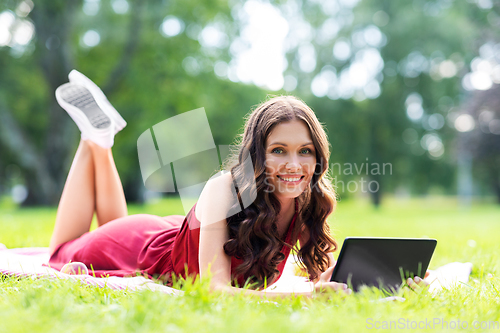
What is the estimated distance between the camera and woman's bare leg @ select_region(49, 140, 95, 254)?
11.2 ft

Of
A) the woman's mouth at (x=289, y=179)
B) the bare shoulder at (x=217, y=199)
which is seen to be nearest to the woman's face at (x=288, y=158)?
the woman's mouth at (x=289, y=179)

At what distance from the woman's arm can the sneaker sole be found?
1.63 m

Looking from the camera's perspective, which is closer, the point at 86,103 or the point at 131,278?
the point at 131,278

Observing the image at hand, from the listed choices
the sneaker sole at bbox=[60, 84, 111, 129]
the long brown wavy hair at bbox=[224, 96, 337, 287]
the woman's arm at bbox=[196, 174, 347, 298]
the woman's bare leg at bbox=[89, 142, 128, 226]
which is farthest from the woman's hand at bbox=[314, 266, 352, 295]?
the sneaker sole at bbox=[60, 84, 111, 129]

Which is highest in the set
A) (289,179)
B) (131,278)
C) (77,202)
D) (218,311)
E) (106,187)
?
(289,179)

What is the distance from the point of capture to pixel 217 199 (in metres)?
2.40

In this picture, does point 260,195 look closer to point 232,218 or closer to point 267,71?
point 232,218

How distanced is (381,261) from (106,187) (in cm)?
235

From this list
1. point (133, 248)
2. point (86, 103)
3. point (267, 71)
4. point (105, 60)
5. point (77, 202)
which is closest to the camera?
point (133, 248)

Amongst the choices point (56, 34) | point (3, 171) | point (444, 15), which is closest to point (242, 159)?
point (56, 34)

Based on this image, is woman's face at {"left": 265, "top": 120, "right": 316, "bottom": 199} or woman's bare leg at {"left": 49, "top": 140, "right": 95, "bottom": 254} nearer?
woman's face at {"left": 265, "top": 120, "right": 316, "bottom": 199}

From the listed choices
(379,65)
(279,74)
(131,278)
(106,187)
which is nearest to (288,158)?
(131,278)

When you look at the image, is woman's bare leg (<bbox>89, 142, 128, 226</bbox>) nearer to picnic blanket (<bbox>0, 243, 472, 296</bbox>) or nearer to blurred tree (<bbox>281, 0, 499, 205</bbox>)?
picnic blanket (<bbox>0, 243, 472, 296</bbox>)

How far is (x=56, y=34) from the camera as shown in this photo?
44.8 feet
